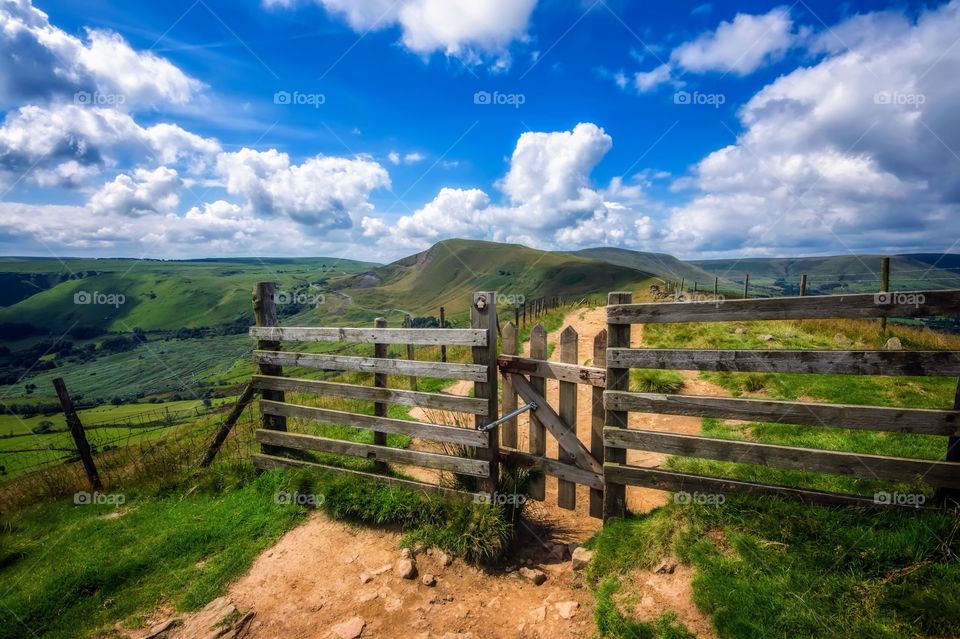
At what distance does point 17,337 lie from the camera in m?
180

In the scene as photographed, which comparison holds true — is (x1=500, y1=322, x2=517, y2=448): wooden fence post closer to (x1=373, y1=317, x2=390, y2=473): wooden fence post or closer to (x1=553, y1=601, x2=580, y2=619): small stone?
(x1=373, y1=317, x2=390, y2=473): wooden fence post

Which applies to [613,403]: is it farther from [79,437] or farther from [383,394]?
[79,437]

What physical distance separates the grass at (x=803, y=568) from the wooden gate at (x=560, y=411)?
1088mm

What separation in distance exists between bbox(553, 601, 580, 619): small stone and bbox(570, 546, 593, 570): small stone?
53 cm

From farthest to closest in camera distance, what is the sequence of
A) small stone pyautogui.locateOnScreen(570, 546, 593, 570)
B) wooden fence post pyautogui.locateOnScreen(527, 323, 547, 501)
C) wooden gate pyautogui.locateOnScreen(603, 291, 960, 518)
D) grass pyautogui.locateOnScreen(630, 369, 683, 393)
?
grass pyautogui.locateOnScreen(630, 369, 683, 393) < wooden fence post pyautogui.locateOnScreen(527, 323, 547, 501) < small stone pyautogui.locateOnScreen(570, 546, 593, 570) < wooden gate pyautogui.locateOnScreen(603, 291, 960, 518)

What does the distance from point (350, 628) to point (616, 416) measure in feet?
12.0

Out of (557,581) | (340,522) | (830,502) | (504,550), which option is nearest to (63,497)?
(340,522)

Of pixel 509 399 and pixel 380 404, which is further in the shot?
pixel 380 404

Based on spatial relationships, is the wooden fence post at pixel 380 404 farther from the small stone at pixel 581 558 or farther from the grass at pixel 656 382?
the grass at pixel 656 382

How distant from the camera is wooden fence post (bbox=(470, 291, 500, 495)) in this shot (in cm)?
540

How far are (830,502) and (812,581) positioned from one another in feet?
3.24

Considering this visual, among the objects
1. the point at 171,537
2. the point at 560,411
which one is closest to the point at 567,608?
the point at 560,411

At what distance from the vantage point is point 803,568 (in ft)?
11.8

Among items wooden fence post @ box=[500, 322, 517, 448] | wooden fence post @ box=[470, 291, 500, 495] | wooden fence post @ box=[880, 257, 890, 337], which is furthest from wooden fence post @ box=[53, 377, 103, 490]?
wooden fence post @ box=[880, 257, 890, 337]
